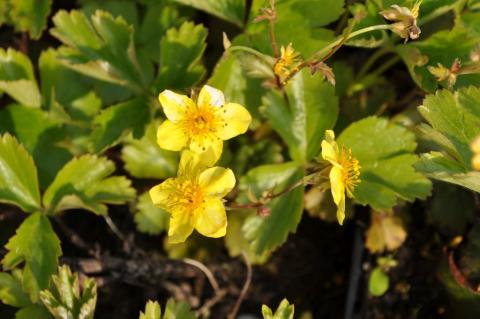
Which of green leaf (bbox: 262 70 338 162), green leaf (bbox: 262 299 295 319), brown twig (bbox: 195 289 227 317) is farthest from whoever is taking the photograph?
brown twig (bbox: 195 289 227 317)

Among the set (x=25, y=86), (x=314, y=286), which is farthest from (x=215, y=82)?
(x=314, y=286)

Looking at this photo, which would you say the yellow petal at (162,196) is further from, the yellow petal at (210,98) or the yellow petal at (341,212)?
the yellow petal at (341,212)

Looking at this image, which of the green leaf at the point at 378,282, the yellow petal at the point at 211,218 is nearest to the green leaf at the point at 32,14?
the yellow petal at the point at 211,218

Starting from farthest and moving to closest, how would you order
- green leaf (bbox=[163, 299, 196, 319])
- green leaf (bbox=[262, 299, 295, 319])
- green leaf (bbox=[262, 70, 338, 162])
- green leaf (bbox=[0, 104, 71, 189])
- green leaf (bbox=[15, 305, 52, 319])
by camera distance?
1. green leaf (bbox=[0, 104, 71, 189])
2. green leaf (bbox=[262, 70, 338, 162])
3. green leaf (bbox=[15, 305, 52, 319])
4. green leaf (bbox=[163, 299, 196, 319])
5. green leaf (bbox=[262, 299, 295, 319])

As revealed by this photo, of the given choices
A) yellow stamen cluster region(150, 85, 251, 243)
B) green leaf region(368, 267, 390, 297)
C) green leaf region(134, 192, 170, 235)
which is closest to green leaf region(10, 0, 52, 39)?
green leaf region(134, 192, 170, 235)

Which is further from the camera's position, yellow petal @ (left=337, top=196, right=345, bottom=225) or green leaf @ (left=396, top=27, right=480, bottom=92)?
green leaf @ (left=396, top=27, right=480, bottom=92)

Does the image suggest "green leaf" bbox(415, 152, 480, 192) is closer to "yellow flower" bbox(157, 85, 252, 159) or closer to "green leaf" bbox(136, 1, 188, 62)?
"yellow flower" bbox(157, 85, 252, 159)

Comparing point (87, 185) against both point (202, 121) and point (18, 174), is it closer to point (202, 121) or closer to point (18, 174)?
point (18, 174)
